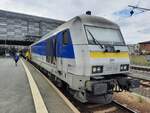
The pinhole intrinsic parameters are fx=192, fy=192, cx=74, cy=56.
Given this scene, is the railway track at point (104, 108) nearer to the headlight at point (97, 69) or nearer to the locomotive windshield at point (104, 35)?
the headlight at point (97, 69)

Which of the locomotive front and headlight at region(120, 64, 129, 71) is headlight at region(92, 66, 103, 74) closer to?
the locomotive front

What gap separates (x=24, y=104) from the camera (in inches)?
246

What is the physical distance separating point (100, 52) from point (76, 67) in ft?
3.04

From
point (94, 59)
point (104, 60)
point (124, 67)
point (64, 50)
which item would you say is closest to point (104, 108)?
point (124, 67)

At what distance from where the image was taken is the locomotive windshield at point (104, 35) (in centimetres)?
655

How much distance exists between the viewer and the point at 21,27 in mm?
64812

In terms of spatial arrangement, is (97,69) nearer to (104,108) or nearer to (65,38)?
(104,108)

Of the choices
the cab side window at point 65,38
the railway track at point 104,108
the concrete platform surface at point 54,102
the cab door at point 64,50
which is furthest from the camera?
the cab side window at point 65,38

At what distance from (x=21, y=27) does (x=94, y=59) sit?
62.4 metres

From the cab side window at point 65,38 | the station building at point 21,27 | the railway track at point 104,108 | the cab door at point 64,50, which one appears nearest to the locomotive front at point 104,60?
the railway track at point 104,108

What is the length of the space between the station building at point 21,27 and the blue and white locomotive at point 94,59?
168 feet

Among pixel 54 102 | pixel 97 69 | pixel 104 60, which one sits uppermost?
pixel 104 60

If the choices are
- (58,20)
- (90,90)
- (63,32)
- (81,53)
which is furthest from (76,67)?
(58,20)

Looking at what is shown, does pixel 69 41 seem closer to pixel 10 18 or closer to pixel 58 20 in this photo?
pixel 10 18
